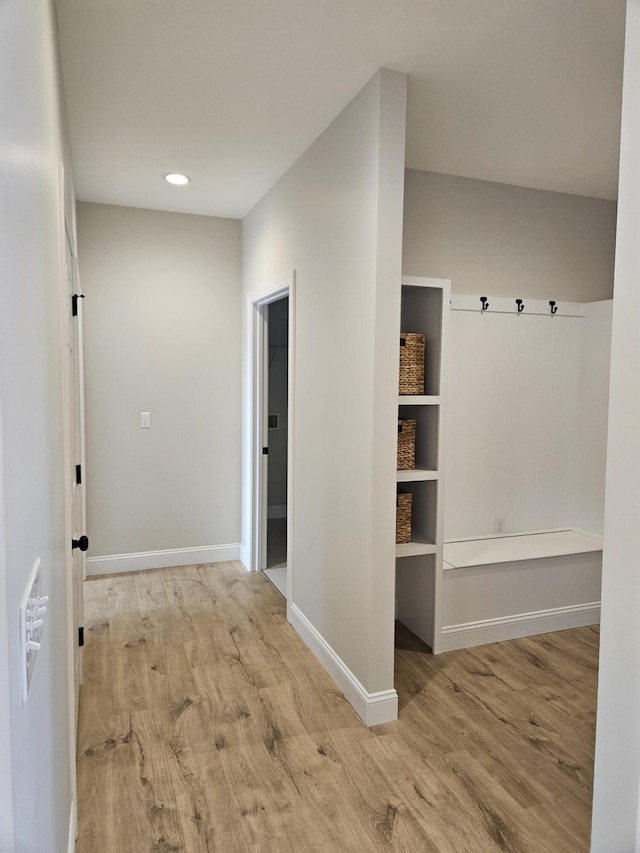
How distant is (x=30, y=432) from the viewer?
935 mm

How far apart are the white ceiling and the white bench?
2.17 meters

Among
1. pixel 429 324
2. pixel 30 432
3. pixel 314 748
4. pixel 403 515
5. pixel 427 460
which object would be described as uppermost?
pixel 429 324

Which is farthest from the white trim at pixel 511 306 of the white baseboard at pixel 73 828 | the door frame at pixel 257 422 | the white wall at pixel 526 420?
the white baseboard at pixel 73 828

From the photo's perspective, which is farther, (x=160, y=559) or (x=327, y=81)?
(x=160, y=559)

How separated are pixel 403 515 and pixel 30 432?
2.21m

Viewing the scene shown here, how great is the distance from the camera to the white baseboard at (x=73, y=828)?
161 centimetres

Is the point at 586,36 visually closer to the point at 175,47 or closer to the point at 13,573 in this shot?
the point at 175,47

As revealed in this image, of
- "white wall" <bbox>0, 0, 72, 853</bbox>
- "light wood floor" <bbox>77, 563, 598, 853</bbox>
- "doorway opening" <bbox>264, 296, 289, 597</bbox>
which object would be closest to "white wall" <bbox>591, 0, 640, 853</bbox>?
"light wood floor" <bbox>77, 563, 598, 853</bbox>

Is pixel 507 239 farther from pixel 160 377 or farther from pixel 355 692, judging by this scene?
pixel 355 692

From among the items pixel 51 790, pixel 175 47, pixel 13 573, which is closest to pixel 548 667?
pixel 51 790

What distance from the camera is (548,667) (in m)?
2.93

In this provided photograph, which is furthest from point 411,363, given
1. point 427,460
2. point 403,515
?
point 403,515

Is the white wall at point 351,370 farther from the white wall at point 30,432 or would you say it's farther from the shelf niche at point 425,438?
the white wall at point 30,432

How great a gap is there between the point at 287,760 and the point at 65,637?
1.06 m
